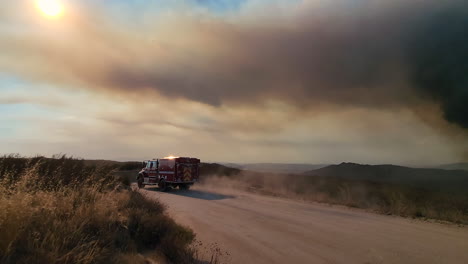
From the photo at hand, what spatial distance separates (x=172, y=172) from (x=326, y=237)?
→ 19.0 m

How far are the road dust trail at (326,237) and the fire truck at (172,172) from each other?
504 inches

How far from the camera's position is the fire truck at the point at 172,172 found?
85.3 ft

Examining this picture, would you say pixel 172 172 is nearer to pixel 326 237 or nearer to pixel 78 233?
pixel 326 237

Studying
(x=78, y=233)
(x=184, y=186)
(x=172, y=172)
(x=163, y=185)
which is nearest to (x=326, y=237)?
(x=78, y=233)

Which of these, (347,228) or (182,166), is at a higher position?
(182,166)

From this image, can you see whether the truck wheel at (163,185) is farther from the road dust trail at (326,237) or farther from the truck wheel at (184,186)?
the road dust trail at (326,237)

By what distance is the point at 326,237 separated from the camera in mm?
8883

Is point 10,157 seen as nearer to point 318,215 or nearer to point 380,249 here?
point 318,215

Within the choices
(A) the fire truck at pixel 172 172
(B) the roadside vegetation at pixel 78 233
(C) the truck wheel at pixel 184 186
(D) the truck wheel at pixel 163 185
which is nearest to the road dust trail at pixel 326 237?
(B) the roadside vegetation at pixel 78 233

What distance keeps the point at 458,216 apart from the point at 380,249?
25.6 feet

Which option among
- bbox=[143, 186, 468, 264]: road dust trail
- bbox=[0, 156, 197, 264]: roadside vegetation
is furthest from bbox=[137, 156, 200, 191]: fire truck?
bbox=[0, 156, 197, 264]: roadside vegetation

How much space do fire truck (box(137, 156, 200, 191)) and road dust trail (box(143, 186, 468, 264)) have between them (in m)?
12.8

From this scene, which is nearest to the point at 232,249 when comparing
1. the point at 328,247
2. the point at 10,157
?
the point at 328,247

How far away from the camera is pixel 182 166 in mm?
26297
